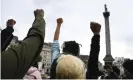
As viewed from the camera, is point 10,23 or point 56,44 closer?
point 10,23

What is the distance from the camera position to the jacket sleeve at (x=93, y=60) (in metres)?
2.82

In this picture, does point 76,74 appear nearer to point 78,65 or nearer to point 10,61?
point 78,65

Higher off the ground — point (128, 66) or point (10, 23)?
point (10, 23)

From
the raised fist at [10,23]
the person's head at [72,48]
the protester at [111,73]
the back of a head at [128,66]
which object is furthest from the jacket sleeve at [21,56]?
the protester at [111,73]

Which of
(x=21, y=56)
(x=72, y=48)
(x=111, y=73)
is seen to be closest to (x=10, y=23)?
(x=72, y=48)

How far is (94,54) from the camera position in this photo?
2.88 metres

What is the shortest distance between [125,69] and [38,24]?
284 cm

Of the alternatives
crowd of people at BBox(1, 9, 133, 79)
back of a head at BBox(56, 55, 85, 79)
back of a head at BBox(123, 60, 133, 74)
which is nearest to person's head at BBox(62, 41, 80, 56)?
crowd of people at BBox(1, 9, 133, 79)

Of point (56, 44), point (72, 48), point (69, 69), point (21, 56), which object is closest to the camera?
point (21, 56)

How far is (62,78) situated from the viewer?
2.07 meters

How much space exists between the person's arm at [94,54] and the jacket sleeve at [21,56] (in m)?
1.13

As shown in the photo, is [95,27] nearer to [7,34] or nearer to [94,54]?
[94,54]

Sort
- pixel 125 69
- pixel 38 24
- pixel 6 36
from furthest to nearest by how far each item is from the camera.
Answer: pixel 125 69 → pixel 6 36 → pixel 38 24

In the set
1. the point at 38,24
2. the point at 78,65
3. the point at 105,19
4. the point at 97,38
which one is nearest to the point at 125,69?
the point at 97,38
